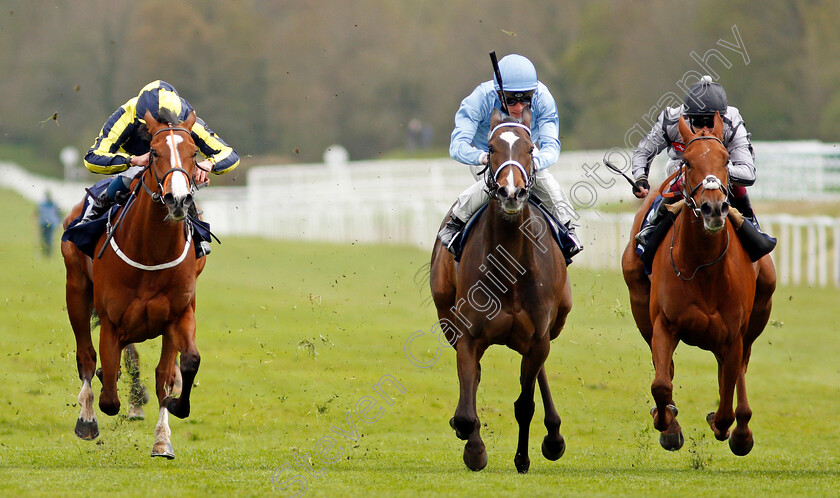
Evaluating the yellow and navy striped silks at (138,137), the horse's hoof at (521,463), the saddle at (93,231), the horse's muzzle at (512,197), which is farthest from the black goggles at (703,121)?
the saddle at (93,231)

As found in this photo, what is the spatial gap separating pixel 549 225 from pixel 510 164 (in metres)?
1.03

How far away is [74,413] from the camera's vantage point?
35.2 ft

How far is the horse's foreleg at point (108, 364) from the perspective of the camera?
766 cm

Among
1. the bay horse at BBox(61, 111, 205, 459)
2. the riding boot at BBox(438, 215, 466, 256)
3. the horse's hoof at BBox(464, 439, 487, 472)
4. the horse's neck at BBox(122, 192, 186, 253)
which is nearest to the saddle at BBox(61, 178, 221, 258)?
→ the bay horse at BBox(61, 111, 205, 459)

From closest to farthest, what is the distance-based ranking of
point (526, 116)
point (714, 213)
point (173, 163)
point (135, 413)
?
point (714, 213) < point (173, 163) < point (526, 116) < point (135, 413)

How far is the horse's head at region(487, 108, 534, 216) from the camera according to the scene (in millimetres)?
6598

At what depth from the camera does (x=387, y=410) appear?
10883 mm

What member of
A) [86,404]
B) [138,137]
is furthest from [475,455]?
[138,137]

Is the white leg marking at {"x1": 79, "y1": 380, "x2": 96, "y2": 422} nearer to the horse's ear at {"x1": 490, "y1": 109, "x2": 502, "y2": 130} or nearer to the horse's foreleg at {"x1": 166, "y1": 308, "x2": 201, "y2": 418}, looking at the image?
the horse's foreleg at {"x1": 166, "y1": 308, "x2": 201, "y2": 418}

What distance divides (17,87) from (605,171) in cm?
4773

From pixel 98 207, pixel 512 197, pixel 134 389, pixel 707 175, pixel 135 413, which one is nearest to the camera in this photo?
pixel 512 197

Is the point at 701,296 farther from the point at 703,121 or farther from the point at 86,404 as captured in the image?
the point at 86,404

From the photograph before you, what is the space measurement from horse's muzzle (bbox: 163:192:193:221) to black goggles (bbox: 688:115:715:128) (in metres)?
3.11

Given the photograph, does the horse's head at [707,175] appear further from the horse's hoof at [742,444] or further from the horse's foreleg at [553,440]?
the horse's foreleg at [553,440]
